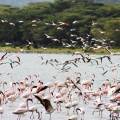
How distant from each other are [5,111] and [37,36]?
65.8 metres

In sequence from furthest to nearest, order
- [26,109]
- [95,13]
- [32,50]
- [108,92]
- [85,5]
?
[85,5] < [95,13] < [32,50] < [108,92] < [26,109]

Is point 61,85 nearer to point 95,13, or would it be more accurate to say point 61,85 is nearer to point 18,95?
point 18,95

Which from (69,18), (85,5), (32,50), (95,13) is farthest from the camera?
(85,5)

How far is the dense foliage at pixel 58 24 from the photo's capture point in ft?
274

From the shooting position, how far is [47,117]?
19578mm

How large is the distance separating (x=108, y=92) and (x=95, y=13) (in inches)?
3022

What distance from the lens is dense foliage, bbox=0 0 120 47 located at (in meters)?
83.4

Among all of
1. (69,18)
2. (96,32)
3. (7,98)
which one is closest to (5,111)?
(7,98)

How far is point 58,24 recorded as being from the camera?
282ft

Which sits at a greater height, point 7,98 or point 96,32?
point 7,98

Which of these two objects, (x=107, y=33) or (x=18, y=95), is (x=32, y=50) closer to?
(x=107, y=33)

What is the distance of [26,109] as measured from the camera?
18.7m

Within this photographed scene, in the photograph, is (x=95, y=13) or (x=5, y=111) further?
(x=95, y=13)

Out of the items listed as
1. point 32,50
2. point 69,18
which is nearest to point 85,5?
point 69,18
